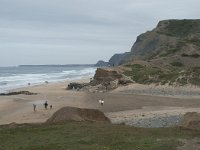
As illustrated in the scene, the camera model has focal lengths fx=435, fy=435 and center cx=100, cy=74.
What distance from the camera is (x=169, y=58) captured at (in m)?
76.6

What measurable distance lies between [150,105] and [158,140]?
75.9 feet

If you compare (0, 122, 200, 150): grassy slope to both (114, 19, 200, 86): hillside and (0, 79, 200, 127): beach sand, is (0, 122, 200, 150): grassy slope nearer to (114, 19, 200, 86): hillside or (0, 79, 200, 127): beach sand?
(0, 79, 200, 127): beach sand

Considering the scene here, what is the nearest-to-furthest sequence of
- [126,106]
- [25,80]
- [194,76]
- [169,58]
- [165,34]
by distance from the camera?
[126,106] < [194,76] < [169,58] < [25,80] < [165,34]

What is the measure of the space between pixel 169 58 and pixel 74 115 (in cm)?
5809

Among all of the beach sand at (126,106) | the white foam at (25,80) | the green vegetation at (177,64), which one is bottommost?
the beach sand at (126,106)

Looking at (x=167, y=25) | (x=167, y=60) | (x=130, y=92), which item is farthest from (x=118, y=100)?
(x=167, y=25)

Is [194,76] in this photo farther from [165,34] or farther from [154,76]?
[165,34]

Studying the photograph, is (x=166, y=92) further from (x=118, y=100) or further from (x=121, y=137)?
(x=121, y=137)

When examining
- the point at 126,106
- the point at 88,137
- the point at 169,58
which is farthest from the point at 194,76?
the point at 88,137

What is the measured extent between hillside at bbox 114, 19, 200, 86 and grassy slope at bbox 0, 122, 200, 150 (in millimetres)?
32958

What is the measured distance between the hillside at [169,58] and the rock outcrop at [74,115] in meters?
28.4

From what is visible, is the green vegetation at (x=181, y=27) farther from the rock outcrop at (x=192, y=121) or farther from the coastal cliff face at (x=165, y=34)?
the rock outcrop at (x=192, y=121)

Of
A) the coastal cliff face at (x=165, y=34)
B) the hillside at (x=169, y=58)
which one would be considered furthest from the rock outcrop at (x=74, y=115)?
the coastal cliff face at (x=165, y=34)

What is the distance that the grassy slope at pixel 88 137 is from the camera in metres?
13.6
